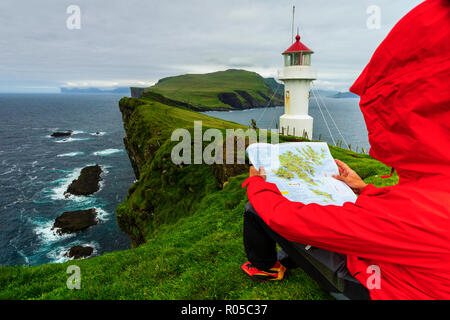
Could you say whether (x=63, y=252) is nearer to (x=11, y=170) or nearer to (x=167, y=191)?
(x=167, y=191)

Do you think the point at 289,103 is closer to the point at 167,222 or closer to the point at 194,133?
the point at 194,133

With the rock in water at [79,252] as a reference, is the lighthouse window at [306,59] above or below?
above

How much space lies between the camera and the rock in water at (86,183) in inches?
1925

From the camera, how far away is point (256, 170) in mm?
3443

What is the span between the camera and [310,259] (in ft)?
9.63

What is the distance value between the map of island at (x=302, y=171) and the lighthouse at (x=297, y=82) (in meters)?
28.2

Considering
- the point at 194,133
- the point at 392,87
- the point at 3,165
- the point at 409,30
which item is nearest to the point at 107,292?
the point at 392,87

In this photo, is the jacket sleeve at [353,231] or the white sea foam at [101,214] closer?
the jacket sleeve at [353,231]

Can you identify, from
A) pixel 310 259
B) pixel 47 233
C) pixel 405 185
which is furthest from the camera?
pixel 47 233

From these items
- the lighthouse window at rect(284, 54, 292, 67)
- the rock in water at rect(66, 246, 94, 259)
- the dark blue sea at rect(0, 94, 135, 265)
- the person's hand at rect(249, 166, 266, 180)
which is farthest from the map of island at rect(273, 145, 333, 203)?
the dark blue sea at rect(0, 94, 135, 265)

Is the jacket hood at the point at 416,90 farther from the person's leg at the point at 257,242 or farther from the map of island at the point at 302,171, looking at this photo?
the person's leg at the point at 257,242

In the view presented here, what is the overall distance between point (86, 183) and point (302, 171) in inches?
2260

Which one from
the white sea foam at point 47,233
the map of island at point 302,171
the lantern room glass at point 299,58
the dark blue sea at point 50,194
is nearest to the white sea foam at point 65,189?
the dark blue sea at point 50,194

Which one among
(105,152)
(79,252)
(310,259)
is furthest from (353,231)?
(105,152)
